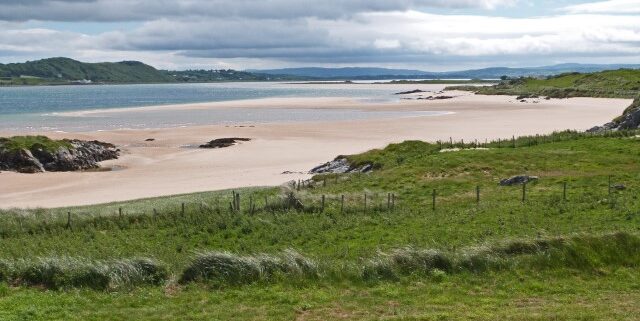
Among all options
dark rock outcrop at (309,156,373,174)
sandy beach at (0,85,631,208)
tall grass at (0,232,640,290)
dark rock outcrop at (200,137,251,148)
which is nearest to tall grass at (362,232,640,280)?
tall grass at (0,232,640,290)

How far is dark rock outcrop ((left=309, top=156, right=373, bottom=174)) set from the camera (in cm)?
4709

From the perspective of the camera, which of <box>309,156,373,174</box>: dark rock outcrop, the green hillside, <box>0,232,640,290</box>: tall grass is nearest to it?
<box>0,232,640,290</box>: tall grass

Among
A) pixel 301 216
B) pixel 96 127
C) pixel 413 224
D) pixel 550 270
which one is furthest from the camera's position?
pixel 96 127

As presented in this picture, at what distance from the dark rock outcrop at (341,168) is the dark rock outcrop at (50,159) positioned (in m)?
24.3

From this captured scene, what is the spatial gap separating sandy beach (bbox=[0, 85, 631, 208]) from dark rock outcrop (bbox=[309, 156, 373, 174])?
1488mm

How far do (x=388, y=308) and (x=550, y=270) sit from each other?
5.23 m

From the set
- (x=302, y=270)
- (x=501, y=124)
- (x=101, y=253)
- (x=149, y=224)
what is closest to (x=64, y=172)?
(x=149, y=224)

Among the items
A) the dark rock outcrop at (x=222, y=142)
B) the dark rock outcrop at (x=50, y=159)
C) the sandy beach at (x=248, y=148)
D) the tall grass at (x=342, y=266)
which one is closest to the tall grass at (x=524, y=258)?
the tall grass at (x=342, y=266)

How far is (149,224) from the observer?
29.0 m

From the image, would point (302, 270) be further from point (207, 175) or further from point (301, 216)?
point (207, 175)

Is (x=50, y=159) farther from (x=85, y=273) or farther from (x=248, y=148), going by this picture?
(x=85, y=273)

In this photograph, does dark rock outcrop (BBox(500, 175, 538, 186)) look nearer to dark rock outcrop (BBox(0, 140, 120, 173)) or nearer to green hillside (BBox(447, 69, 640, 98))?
dark rock outcrop (BBox(0, 140, 120, 173))

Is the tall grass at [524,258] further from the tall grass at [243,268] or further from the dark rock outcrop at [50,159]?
the dark rock outcrop at [50,159]

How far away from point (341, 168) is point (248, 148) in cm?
2562
